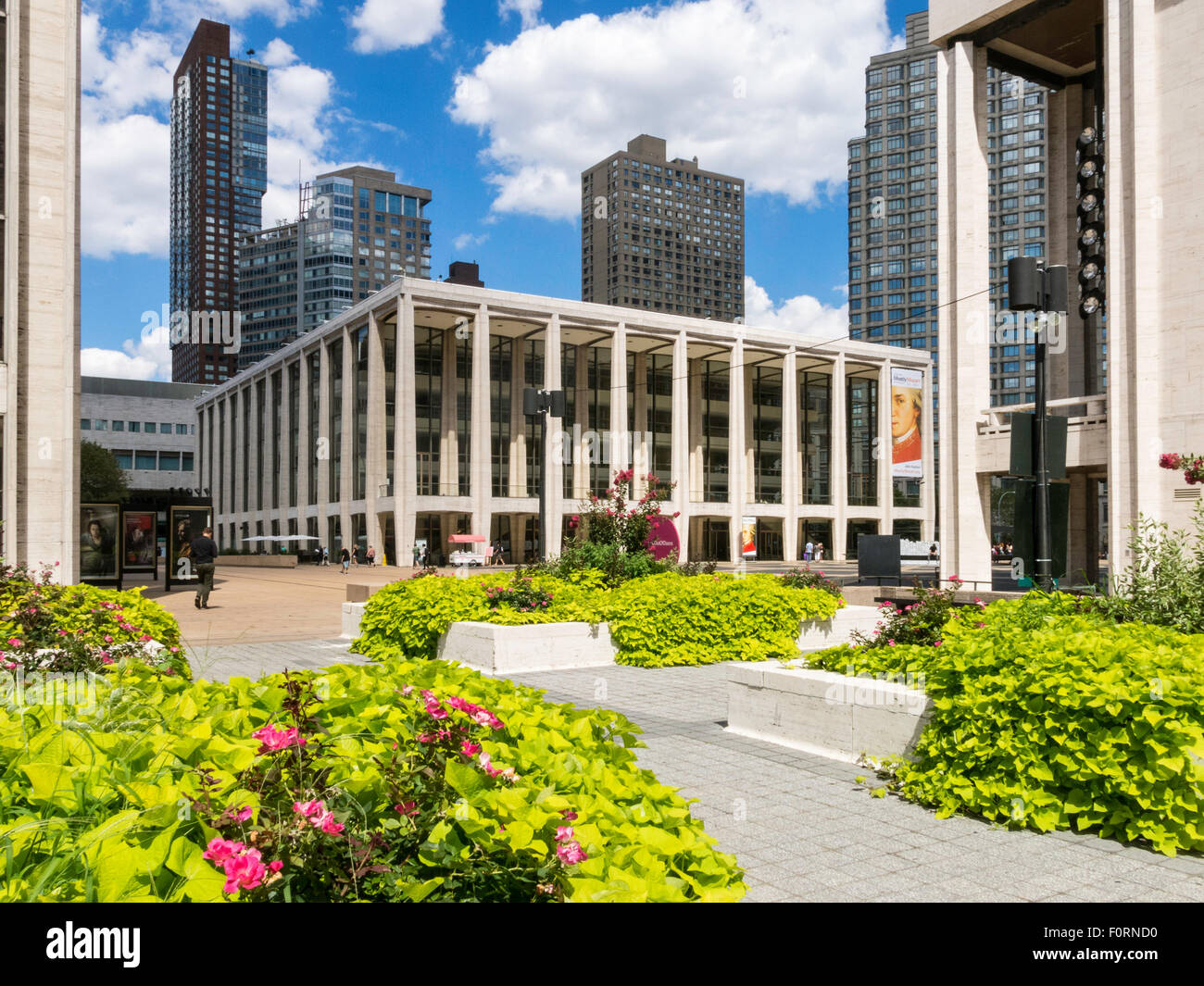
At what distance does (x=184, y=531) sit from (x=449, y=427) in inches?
1282

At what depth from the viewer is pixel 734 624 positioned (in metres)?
13.6

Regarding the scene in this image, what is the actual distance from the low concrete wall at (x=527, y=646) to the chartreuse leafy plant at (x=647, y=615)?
0.21 m

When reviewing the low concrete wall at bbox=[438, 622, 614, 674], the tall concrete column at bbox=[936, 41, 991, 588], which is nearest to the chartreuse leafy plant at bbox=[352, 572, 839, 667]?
the low concrete wall at bbox=[438, 622, 614, 674]

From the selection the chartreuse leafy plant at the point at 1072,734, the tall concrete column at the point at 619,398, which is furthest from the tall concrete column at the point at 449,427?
the chartreuse leafy plant at the point at 1072,734

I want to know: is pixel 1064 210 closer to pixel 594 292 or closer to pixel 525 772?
pixel 525 772

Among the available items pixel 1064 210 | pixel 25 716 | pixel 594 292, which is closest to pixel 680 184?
pixel 594 292

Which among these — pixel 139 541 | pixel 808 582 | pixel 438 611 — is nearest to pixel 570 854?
pixel 438 611

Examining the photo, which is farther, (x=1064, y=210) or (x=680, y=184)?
(x=680, y=184)

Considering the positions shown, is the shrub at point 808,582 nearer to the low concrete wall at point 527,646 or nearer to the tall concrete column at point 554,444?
the low concrete wall at point 527,646

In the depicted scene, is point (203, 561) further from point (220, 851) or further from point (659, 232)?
point (659, 232)

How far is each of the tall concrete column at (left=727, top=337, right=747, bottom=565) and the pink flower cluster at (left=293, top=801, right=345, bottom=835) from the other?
69.3 metres

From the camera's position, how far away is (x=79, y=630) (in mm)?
8008

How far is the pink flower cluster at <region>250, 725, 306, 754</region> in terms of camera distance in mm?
2650
